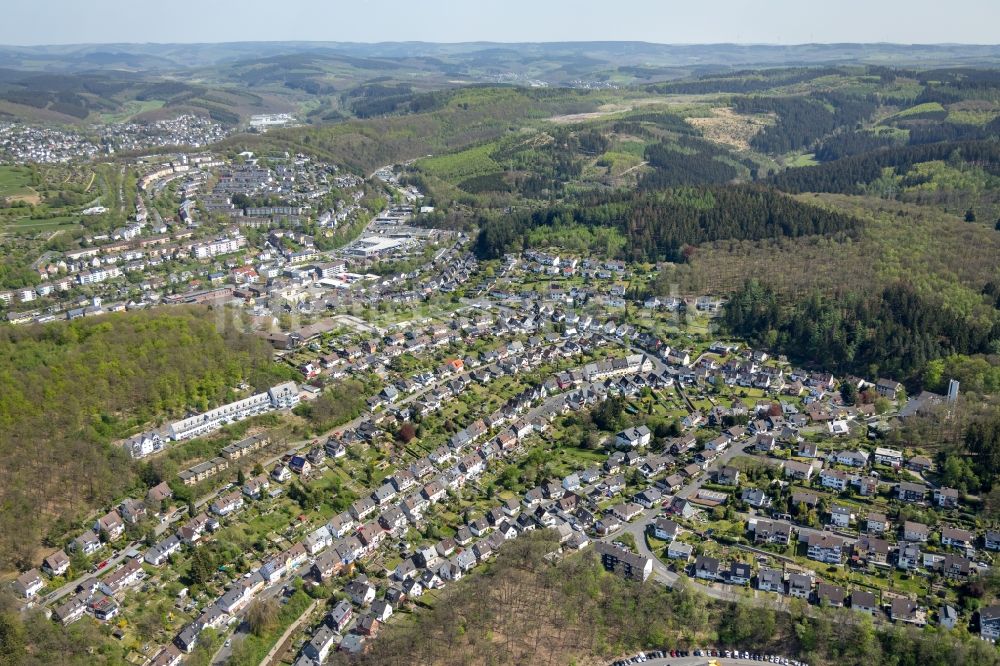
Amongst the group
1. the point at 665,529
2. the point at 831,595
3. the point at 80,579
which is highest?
the point at 831,595

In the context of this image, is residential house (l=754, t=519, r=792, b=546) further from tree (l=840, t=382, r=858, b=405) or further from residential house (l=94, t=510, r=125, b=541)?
residential house (l=94, t=510, r=125, b=541)

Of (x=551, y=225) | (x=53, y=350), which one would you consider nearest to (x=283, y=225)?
(x=551, y=225)

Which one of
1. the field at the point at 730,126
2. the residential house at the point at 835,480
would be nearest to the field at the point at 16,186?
the residential house at the point at 835,480

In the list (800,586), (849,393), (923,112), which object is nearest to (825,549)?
(800,586)

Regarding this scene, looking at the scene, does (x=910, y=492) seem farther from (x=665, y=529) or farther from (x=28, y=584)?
(x=28, y=584)

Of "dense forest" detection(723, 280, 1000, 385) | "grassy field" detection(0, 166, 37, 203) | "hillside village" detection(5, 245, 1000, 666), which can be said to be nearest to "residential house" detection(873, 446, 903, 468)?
"hillside village" detection(5, 245, 1000, 666)

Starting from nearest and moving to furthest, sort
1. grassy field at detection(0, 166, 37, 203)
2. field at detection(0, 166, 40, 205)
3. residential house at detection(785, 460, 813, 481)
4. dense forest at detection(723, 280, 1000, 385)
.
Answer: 1. residential house at detection(785, 460, 813, 481)
2. dense forest at detection(723, 280, 1000, 385)
3. field at detection(0, 166, 40, 205)
4. grassy field at detection(0, 166, 37, 203)
